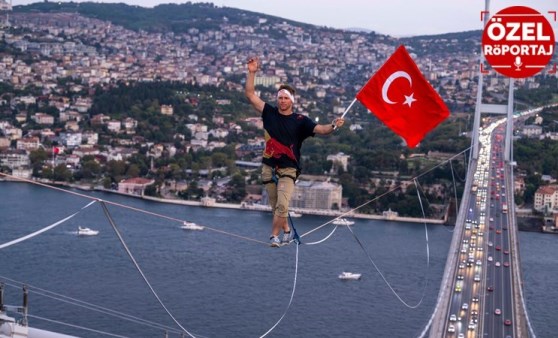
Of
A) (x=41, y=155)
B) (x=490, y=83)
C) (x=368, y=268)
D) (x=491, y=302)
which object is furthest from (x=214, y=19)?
(x=491, y=302)

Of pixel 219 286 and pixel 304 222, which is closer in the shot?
pixel 219 286

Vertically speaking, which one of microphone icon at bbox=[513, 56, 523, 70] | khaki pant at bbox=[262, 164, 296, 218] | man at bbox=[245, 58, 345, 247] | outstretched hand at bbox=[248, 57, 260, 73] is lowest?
khaki pant at bbox=[262, 164, 296, 218]

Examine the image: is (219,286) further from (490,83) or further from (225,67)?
(225,67)

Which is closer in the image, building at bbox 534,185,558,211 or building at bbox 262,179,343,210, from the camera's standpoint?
building at bbox 262,179,343,210

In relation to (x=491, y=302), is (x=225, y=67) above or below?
above

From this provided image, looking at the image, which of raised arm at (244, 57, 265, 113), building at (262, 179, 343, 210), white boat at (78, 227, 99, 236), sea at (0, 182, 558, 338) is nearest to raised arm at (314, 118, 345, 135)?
raised arm at (244, 57, 265, 113)

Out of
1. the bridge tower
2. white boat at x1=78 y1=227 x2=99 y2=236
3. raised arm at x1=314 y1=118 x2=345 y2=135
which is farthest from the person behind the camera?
the bridge tower

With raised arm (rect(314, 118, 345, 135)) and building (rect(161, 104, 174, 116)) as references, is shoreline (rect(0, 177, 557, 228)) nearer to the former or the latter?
building (rect(161, 104, 174, 116))
